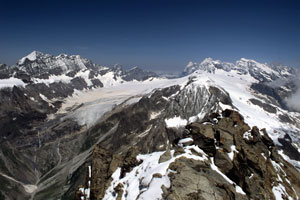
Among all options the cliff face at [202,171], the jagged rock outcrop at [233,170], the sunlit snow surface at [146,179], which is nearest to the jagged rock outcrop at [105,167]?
the cliff face at [202,171]

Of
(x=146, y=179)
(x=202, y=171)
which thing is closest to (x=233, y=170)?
(x=202, y=171)

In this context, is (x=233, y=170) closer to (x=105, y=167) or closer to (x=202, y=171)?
(x=202, y=171)

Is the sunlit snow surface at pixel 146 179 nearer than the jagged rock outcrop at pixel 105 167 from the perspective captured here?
Yes

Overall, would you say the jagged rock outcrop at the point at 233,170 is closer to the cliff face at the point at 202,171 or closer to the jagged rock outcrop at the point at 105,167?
the cliff face at the point at 202,171

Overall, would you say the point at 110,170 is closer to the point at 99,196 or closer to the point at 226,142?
the point at 99,196

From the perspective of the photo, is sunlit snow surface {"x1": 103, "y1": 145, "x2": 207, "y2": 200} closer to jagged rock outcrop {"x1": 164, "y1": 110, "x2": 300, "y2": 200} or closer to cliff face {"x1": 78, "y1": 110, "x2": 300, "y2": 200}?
cliff face {"x1": 78, "y1": 110, "x2": 300, "y2": 200}

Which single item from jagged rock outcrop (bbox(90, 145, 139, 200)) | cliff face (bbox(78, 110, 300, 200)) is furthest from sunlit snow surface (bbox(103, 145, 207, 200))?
jagged rock outcrop (bbox(90, 145, 139, 200))

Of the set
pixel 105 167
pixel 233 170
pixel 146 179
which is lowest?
pixel 105 167

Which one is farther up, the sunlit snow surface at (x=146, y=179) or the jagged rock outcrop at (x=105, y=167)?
the sunlit snow surface at (x=146, y=179)
